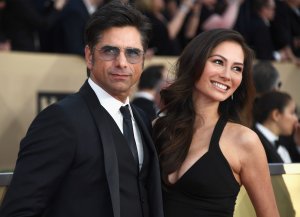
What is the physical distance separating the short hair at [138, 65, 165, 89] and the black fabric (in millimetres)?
3741

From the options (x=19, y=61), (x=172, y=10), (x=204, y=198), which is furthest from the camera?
(x=172, y=10)

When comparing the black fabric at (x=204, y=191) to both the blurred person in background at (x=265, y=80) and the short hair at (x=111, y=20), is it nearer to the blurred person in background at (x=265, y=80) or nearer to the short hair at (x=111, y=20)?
the short hair at (x=111, y=20)

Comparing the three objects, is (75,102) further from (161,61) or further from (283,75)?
(283,75)

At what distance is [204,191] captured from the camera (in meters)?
3.43

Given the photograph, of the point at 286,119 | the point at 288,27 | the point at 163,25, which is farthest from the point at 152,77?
the point at 288,27

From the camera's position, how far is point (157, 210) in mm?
2971

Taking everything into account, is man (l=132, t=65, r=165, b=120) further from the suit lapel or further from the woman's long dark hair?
the suit lapel

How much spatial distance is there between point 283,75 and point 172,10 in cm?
187

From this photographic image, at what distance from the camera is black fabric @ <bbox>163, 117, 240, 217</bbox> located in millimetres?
3428

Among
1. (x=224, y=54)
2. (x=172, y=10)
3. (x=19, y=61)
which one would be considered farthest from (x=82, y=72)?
(x=224, y=54)

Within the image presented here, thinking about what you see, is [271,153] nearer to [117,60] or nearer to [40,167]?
[117,60]

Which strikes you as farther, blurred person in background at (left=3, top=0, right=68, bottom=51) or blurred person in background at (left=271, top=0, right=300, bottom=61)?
blurred person in background at (left=271, top=0, right=300, bottom=61)

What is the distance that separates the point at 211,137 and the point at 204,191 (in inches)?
11.1

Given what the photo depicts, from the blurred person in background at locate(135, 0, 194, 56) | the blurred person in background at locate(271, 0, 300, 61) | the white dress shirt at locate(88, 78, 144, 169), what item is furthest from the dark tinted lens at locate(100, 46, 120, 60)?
the blurred person in background at locate(271, 0, 300, 61)
